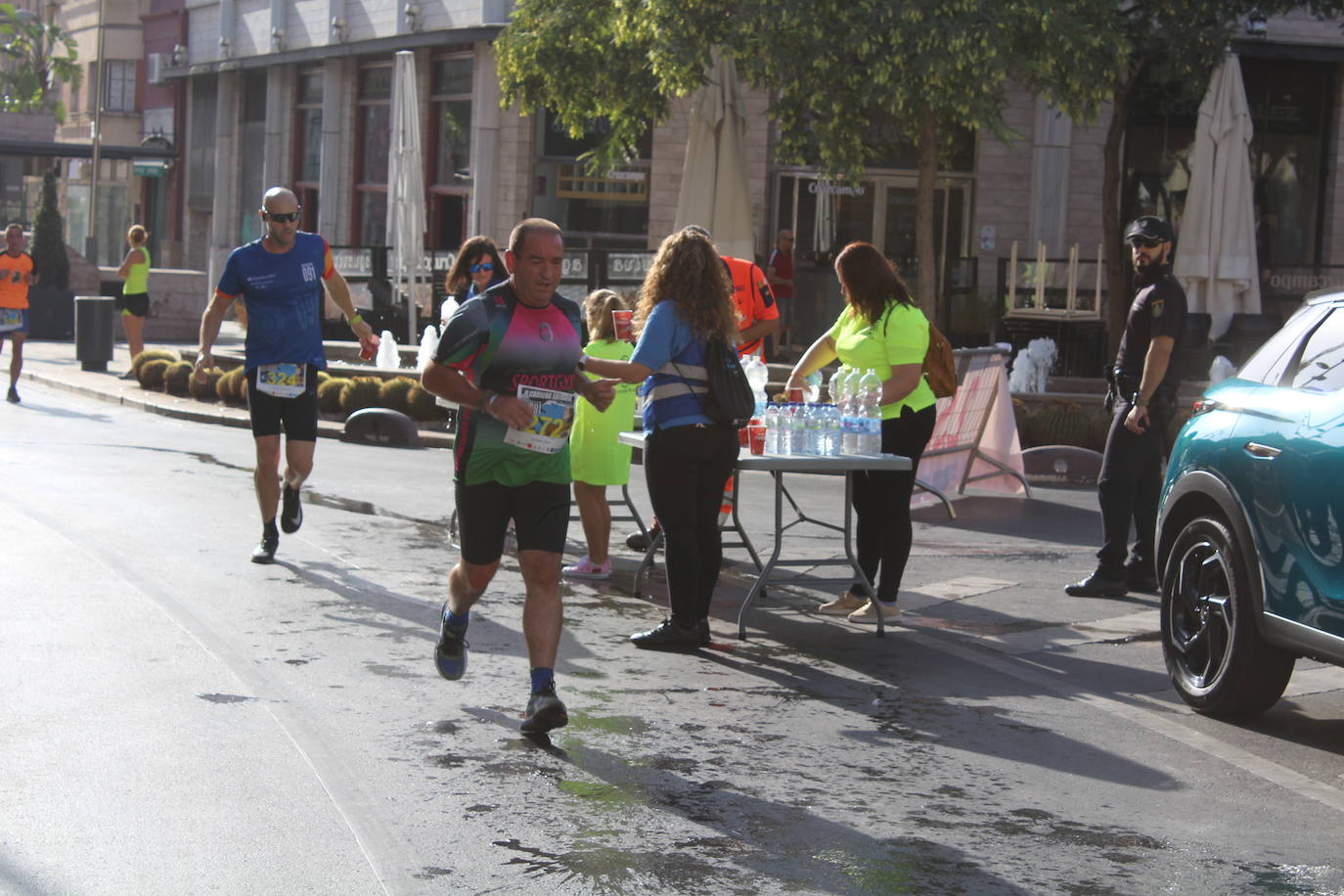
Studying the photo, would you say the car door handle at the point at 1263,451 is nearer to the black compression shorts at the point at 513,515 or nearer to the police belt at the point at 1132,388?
the black compression shorts at the point at 513,515

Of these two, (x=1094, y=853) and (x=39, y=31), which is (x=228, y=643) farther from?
(x=39, y=31)

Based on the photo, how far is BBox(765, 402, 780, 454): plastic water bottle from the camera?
9.20 m

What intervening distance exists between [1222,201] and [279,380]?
14195mm

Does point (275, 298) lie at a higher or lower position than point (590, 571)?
higher

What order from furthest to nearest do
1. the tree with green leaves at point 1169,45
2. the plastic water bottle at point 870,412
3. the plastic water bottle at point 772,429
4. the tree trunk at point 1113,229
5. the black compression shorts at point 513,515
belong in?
the tree trunk at point 1113,229 < the tree with green leaves at point 1169,45 < the plastic water bottle at point 772,429 < the plastic water bottle at point 870,412 < the black compression shorts at point 513,515

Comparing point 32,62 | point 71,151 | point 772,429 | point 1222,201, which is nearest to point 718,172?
point 1222,201

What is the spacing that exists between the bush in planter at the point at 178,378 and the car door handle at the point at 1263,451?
16.6m

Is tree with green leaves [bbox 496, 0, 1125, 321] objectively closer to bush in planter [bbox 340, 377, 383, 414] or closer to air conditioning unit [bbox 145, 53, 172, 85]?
bush in planter [bbox 340, 377, 383, 414]

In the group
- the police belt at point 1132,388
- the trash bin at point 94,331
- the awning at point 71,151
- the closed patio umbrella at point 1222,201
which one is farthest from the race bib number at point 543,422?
the awning at point 71,151

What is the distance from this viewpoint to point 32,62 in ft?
238

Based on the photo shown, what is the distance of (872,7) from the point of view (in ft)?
61.9

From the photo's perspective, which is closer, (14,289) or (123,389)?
(14,289)

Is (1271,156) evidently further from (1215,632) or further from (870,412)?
(1215,632)

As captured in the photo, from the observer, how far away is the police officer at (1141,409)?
32.9ft
